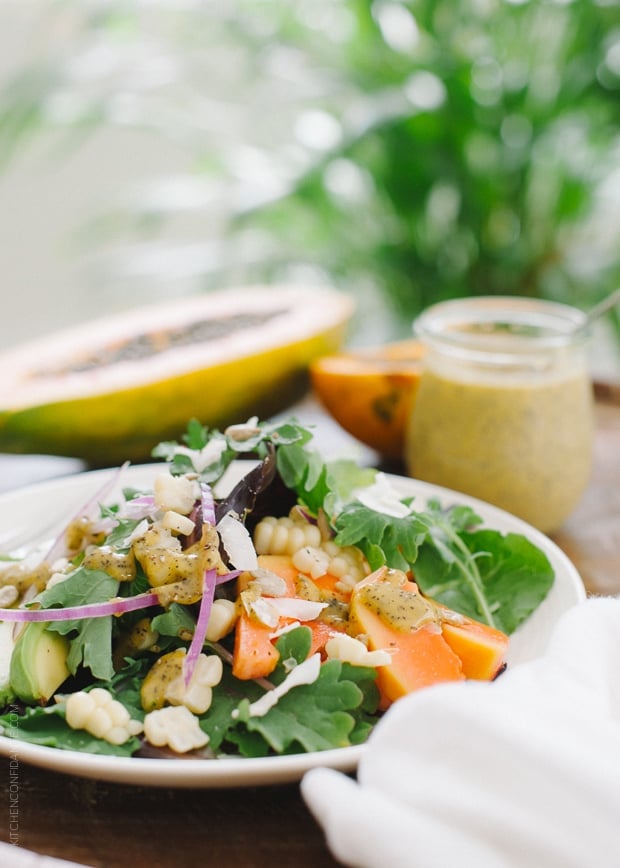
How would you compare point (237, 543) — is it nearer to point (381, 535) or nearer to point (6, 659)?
point (381, 535)

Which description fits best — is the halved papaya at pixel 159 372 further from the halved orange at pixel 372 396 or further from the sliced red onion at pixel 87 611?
the sliced red onion at pixel 87 611

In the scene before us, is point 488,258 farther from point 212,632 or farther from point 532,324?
point 212,632

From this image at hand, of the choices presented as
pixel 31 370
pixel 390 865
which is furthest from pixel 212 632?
pixel 31 370

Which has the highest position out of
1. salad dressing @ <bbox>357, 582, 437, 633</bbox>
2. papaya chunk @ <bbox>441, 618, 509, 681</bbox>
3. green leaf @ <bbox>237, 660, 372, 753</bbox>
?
salad dressing @ <bbox>357, 582, 437, 633</bbox>

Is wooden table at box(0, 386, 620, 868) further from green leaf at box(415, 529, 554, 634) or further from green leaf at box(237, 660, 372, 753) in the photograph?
green leaf at box(415, 529, 554, 634)

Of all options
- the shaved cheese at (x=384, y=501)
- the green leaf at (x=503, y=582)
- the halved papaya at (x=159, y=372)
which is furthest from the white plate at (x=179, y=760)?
the halved papaya at (x=159, y=372)

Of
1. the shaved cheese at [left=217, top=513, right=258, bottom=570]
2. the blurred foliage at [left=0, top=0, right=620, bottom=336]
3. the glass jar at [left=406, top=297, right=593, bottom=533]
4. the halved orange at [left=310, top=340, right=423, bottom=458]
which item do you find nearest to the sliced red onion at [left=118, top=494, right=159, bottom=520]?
the shaved cheese at [left=217, top=513, right=258, bottom=570]
